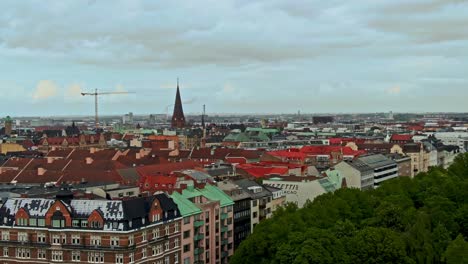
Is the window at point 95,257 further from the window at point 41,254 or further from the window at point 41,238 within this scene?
the window at point 41,238

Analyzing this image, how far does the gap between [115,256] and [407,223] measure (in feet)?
94.2

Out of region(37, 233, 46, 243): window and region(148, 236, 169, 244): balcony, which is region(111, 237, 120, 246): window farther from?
region(37, 233, 46, 243): window

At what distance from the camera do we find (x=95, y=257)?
78.4 meters

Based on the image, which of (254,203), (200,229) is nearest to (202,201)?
(200,229)

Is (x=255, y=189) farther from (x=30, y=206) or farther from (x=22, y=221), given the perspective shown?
(x=22, y=221)

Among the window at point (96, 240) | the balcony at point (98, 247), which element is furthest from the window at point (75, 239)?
the window at point (96, 240)

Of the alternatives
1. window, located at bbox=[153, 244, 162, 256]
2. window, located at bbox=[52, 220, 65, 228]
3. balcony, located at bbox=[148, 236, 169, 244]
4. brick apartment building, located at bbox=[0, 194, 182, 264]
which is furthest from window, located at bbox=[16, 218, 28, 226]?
window, located at bbox=[153, 244, 162, 256]

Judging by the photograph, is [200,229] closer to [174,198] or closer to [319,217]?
[174,198]

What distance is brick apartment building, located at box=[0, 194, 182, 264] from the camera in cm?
7825

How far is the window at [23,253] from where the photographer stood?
268 feet

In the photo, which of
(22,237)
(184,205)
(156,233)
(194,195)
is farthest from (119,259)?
(194,195)

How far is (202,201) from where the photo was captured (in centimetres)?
9538

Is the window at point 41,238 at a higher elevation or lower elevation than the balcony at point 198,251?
higher

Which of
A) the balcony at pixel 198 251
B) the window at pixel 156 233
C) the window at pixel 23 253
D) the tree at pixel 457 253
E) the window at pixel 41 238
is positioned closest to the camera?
the tree at pixel 457 253
